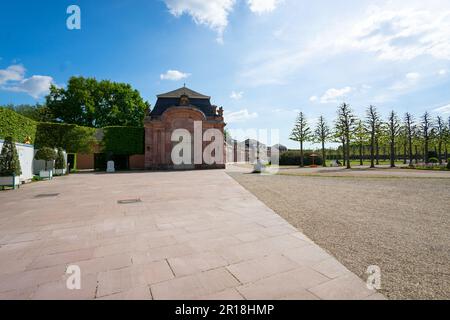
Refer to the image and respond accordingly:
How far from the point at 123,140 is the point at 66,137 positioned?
6.40 m

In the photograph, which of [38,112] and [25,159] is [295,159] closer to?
[25,159]

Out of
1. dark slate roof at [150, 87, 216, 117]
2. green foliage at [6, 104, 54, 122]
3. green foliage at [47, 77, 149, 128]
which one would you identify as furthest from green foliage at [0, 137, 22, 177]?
green foliage at [6, 104, 54, 122]

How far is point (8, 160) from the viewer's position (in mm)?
12391

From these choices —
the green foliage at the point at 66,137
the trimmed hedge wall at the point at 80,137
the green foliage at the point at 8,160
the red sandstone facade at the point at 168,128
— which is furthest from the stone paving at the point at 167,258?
the green foliage at the point at 66,137

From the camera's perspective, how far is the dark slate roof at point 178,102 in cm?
3058

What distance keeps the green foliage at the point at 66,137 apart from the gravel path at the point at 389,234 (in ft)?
92.9

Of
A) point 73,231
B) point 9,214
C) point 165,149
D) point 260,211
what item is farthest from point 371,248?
point 165,149

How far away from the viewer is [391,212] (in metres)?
6.50

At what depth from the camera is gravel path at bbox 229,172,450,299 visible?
2.90 metres

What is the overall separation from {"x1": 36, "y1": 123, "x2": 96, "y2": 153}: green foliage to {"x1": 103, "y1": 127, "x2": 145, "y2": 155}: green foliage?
1.99 m

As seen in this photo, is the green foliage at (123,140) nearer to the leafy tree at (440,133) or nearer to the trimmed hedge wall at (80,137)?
the trimmed hedge wall at (80,137)

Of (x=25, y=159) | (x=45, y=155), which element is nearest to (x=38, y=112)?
(x=45, y=155)

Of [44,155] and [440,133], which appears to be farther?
[440,133]
